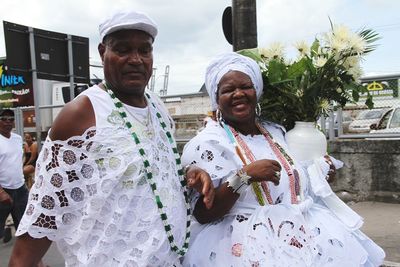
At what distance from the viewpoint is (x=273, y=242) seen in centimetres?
212

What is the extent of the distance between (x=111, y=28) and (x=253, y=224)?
1.05m

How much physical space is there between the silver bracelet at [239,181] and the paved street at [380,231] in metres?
2.78

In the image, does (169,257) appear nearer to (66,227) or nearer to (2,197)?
(66,227)

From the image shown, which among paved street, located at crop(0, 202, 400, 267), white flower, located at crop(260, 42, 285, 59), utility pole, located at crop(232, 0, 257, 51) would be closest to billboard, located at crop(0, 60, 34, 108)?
paved street, located at crop(0, 202, 400, 267)

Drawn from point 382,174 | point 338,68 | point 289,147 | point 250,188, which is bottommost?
point 382,174

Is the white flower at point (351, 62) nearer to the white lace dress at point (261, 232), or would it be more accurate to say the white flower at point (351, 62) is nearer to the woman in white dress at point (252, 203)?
the woman in white dress at point (252, 203)

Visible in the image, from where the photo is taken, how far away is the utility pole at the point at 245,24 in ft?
17.5

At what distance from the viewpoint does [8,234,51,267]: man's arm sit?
1.67m

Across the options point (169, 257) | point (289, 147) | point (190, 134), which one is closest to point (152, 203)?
point (169, 257)

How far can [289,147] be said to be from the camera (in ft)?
8.45

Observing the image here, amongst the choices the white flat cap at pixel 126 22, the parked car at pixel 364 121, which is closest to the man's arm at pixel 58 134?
the white flat cap at pixel 126 22

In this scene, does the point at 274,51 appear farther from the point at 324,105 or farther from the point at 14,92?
the point at 14,92

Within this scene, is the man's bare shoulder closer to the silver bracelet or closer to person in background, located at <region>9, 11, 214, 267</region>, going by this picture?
person in background, located at <region>9, 11, 214, 267</region>

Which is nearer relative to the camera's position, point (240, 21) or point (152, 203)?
point (152, 203)
